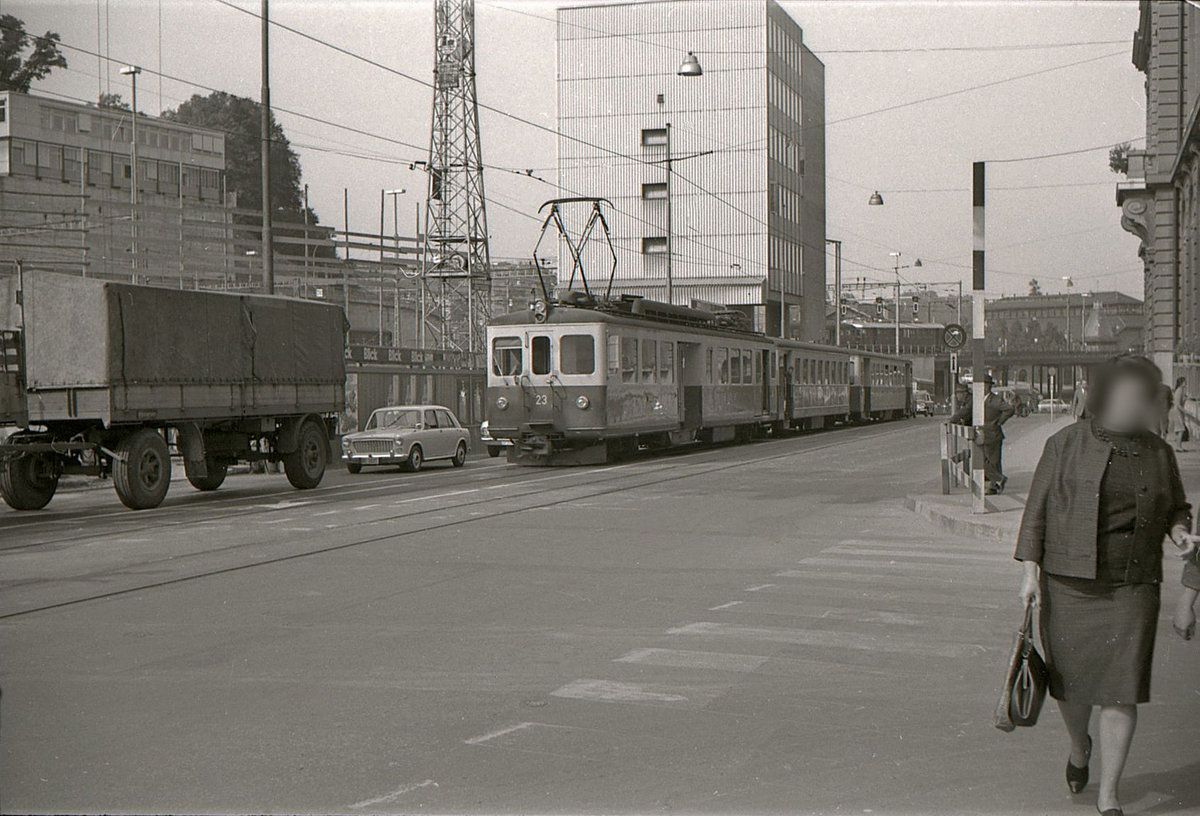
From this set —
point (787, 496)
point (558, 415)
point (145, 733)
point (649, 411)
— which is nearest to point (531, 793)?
point (145, 733)

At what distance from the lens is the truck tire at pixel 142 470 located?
1755cm

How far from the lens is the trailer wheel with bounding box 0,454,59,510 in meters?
17.6

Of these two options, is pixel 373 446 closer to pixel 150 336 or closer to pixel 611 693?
pixel 150 336

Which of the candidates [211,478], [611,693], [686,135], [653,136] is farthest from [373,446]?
[686,135]

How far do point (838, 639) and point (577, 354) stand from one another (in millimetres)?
18297

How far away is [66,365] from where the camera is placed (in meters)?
17.4

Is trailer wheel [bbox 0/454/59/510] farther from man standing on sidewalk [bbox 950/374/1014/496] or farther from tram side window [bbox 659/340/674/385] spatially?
tram side window [bbox 659/340/674/385]

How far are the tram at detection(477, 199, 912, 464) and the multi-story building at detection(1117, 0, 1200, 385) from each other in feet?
42.3

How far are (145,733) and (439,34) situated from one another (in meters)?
39.2

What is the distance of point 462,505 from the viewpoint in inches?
682

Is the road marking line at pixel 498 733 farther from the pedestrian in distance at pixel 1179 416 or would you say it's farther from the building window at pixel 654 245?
the building window at pixel 654 245

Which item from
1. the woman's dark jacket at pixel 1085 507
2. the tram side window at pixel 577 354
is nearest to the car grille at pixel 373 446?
the tram side window at pixel 577 354

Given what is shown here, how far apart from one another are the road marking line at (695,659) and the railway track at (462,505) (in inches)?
180

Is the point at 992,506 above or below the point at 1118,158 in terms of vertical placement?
below
